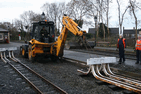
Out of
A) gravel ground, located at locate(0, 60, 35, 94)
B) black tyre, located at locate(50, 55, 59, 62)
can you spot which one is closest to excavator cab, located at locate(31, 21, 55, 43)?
black tyre, located at locate(50, 55, 59, 62)

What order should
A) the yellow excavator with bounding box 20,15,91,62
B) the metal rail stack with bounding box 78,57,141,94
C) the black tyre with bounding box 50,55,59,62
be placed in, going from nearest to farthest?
1. the metal rail stack with bounding box 78,57,141,94
2. the yellow excavator with bounding box 20,15,91,62
3. the black tyre with bounding box 50,55,59,62

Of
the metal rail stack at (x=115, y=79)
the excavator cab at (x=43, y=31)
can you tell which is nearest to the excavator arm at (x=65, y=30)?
the excavator cab at (x=43, y=31)

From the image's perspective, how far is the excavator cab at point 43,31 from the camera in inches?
477

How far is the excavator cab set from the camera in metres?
12.1

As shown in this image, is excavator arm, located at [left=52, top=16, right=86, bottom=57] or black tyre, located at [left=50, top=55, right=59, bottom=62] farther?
black tyre, located at [left=50, top=55, right=59, bottom=62]

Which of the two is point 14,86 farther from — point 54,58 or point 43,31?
point 54,58

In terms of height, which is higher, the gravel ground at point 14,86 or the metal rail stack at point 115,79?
the metal rail stack at point 115,79

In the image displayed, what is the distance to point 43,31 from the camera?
1216 cm

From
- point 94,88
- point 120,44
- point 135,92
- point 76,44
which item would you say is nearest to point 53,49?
point 120,44

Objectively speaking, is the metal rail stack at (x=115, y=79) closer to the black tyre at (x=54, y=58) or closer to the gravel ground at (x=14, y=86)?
the gravel ground at (x=14, y=86)

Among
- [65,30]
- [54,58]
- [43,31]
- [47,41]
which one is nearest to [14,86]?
[65,30]

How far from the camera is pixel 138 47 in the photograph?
9391mm

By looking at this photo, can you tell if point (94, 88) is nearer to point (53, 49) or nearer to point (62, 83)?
point (62, 83)

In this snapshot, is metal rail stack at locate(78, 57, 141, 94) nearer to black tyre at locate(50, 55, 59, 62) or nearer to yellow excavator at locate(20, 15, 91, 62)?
yellow excavator at locate(20, 15, 91, 62)
